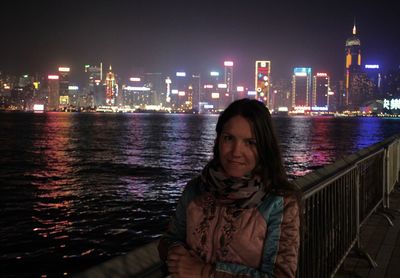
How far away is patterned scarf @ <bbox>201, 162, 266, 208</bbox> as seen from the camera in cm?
210

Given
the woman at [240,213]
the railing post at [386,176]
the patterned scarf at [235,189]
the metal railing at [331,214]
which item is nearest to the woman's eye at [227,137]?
the woman at [240,213]

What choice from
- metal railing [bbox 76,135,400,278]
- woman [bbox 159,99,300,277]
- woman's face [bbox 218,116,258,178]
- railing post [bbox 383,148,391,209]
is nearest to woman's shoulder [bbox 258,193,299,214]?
woman [bbox 159,99,300,277]

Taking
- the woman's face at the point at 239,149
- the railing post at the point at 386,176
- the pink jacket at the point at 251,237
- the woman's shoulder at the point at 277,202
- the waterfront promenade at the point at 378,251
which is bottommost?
the waterfront promenade at the point at 378,251

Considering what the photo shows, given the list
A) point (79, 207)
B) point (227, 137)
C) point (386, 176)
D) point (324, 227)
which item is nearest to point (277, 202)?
point (227, 137)

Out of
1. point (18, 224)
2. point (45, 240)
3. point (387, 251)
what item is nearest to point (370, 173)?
point (387, 251)

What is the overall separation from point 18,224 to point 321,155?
109ft

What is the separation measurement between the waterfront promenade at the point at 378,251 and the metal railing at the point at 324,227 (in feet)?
0.50

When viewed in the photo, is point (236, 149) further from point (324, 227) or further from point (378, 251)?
point (378, 251)

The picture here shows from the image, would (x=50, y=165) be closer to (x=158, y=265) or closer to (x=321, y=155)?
(x=321, y=155)

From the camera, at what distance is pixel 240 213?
2.09 metres

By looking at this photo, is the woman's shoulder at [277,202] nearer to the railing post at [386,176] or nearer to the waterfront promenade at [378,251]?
the waterfront promenade at [378,251]

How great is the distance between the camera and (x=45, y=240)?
1323cm

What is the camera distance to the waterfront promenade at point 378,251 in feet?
17.4

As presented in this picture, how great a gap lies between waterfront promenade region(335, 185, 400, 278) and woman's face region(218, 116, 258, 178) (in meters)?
3.50
